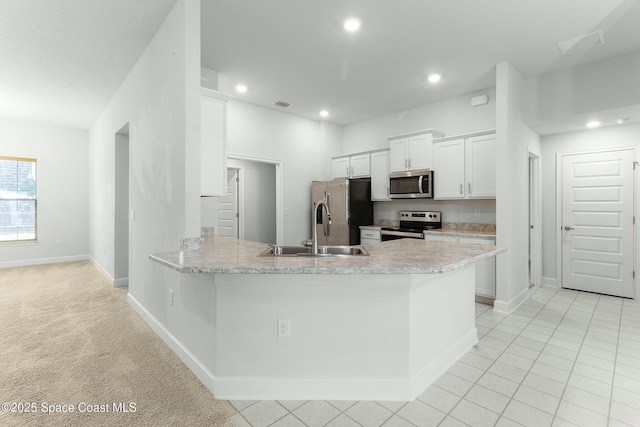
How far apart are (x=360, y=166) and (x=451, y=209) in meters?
1.75

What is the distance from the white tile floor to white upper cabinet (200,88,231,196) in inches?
71.2

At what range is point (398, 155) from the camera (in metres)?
5.16

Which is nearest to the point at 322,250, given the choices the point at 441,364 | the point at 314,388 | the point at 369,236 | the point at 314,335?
the point at 314,335

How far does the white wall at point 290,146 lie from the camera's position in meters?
4.96

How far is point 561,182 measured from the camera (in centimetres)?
478

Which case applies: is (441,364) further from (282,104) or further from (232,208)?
(232,208)

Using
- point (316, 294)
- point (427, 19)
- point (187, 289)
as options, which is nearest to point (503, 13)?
point (427, 19)

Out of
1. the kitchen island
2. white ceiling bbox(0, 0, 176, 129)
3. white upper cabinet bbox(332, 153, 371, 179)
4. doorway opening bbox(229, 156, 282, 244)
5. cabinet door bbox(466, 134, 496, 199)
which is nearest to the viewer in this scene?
the kitchen island

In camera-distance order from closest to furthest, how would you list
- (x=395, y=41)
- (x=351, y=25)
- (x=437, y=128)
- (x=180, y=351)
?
(x=180, y=351) → (x=351, y=25) → (x=395, y=41) → (x=437, y=128)

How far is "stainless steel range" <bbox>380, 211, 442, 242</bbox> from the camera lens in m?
4.92

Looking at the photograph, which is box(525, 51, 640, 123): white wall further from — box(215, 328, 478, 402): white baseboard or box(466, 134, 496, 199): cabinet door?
box(215, 328, 478, 402): white baseboard

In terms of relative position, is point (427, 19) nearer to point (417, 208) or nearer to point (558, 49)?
point (558, 49)

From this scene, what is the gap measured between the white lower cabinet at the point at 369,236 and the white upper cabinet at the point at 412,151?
Answer: 1.07 metres

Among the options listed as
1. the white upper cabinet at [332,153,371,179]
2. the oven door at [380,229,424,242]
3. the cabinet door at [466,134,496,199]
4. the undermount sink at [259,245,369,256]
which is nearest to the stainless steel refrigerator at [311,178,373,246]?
the white upper cabinet at [332,153,371,179]
